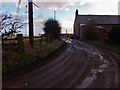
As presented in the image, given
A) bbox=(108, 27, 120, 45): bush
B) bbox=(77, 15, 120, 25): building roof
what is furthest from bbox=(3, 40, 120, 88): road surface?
bbox=(77, 15, 120, 25): building roof

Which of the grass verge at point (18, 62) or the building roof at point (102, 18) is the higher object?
the building roof at point (102, 18)

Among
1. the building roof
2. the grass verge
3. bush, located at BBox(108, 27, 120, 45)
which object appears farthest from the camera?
the building roof

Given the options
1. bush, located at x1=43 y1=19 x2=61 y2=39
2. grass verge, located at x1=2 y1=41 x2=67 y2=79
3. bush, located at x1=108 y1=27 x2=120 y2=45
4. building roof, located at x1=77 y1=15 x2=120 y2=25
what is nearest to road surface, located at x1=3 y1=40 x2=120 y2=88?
grass verge, located at x1=2 y1=41 x2=67 y2=79

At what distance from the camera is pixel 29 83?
39.6 feet

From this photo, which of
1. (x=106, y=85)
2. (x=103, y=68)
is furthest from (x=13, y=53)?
(x=106, y=85)

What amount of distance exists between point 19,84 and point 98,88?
3129 millimetres

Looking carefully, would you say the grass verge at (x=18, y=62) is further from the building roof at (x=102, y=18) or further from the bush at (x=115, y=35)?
the building roof at (x=102, y=18)

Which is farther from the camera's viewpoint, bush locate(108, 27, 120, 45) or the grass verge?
bush locate(108, 27, 120, 45)

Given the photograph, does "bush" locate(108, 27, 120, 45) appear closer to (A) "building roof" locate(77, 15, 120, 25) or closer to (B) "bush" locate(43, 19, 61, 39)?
(B) "bush" locate(43, 19, 61, 39)

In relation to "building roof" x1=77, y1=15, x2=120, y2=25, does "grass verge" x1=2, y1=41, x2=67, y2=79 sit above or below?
below

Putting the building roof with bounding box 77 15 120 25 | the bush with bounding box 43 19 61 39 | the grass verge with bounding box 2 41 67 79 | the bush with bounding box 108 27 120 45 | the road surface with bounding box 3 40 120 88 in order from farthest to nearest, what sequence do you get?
the building roof with bounding box 77 15 120 25, the bush with bounding box 43 19 61 39, the bush with bounding box 108 27 120 45, the grass verge with bounding box 2 41 67 79, the road surface with bounding box 3 40 120 88

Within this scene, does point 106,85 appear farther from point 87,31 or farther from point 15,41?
point 87,31

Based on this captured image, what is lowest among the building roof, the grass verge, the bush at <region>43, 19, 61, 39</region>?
the grass verge

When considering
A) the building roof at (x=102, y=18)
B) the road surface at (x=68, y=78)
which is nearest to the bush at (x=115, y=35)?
the road surface at (x=68, y=78)
